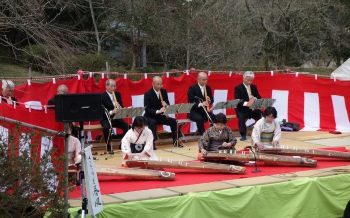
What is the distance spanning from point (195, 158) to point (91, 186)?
13.1ft

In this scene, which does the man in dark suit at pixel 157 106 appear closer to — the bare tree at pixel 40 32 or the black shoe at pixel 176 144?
the black shoe at pixel 176 144

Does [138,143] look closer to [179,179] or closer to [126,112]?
[179,179]

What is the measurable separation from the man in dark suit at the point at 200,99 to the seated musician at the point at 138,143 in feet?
10.1

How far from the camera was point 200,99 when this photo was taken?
11406 millimetres

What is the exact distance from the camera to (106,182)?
25.0 feet

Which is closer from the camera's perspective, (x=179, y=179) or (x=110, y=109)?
(x=179, y=179)

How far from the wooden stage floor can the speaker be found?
3.62ft

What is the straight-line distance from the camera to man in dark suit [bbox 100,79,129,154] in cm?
1028

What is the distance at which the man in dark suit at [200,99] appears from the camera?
1126 centimetres

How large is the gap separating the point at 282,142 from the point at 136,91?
327 cm

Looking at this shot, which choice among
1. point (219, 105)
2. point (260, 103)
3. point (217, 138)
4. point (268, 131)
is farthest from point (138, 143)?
point (260, 103)

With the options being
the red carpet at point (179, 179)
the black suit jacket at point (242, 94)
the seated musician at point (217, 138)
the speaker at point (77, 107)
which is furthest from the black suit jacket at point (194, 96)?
the speaker at point (77, 107)

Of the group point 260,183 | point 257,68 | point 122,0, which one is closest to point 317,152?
point 260,183

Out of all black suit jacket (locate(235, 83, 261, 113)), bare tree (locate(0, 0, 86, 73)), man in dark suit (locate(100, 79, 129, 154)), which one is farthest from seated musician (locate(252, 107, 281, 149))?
bare tree (locate(0, 0, 86, 73))
